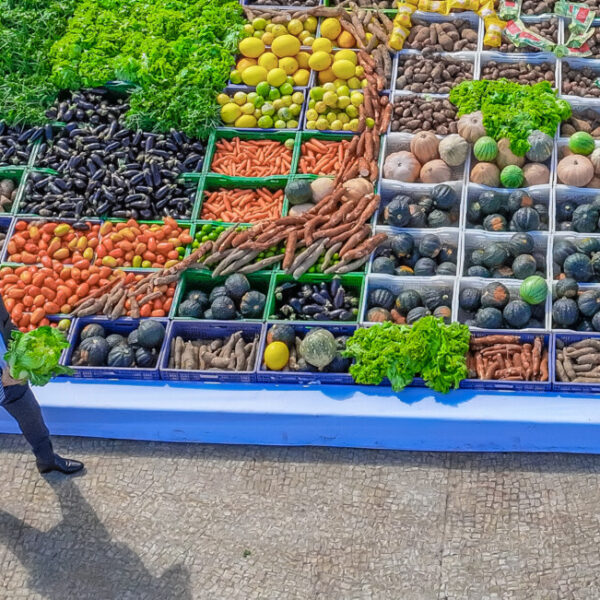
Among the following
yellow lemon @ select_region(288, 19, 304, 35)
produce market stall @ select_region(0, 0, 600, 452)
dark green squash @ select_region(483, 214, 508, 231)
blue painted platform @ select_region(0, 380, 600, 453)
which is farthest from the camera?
yellow lemon @ select_region(288, 19, 304, 35)

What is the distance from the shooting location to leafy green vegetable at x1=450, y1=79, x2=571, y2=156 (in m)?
7.96

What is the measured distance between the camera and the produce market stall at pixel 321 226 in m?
6.78

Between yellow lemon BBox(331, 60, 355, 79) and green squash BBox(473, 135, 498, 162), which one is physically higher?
yellow lemon BBox(331, 60, 355, 79)

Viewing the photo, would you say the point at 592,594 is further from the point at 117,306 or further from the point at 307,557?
the point at 117,306

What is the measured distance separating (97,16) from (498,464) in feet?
22.1

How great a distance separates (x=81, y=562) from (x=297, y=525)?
5.24ft

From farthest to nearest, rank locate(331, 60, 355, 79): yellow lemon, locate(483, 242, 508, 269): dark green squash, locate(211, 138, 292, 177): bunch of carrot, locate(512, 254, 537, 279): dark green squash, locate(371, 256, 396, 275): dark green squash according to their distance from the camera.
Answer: locate(331, 60, 355, 79): yellow lemon, locate(211, 138, 292, 177): bunch of carrot, locate(371, 256, 396, 275): dark green squash, locate(483, 242, 508, 269): dark green squash, locate(512, 254, 537, 279): dark green squash

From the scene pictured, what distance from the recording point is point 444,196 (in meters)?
7.80

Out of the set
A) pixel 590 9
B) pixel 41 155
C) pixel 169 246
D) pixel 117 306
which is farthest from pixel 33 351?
pixel 590 9

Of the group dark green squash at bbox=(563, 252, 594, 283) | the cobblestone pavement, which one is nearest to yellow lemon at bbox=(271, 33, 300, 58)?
dark green squash at bbox=(563, 252, 594, 283)

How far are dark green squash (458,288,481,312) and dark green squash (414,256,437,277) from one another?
37cm

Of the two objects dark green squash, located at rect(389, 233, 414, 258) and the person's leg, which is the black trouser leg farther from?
dark green squash, located at rect(389, 233, 414, 258)

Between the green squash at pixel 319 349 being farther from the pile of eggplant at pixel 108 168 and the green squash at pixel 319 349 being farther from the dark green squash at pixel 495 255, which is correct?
the pile of eggplant at pixel 108 168

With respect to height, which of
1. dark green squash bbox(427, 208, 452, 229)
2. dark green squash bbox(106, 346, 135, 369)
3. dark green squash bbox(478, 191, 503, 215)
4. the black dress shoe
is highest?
dark green squash bbox(478, 191, 503, 215)
